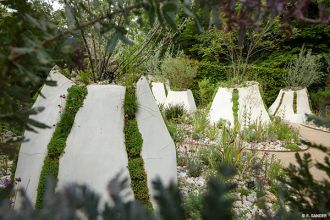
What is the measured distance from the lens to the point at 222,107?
28.1 feet

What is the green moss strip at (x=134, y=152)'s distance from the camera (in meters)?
3.09

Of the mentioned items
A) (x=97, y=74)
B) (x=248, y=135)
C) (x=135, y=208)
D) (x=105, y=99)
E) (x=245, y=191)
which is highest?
(x=97, y=74)

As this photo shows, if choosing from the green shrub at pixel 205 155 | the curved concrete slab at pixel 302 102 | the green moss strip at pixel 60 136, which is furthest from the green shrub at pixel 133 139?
the curved concrete slab at pixel 302 102

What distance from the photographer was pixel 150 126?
3.31m

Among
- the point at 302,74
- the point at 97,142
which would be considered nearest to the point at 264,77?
the point at 302,74

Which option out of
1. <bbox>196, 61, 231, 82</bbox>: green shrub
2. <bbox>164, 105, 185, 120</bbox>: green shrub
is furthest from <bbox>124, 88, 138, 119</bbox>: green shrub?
<bbox>196, 61, 231, 82</bbox>: green shrub

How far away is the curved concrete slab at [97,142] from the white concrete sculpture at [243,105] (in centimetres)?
554

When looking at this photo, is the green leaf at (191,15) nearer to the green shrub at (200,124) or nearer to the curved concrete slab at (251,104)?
the green shrub at (200,124)

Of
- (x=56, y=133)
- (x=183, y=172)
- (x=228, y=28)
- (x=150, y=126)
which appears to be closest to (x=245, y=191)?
(x=183, y=172)

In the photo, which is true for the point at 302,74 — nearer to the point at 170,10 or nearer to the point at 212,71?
the point at 212,71

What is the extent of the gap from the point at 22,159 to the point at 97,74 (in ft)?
3.42

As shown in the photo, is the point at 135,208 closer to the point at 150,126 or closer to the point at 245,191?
the point at 150,126

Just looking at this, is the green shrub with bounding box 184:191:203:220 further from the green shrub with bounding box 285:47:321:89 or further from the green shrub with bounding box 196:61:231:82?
the green shrub with bounding box 196:61:231:82

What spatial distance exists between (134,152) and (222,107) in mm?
5708
